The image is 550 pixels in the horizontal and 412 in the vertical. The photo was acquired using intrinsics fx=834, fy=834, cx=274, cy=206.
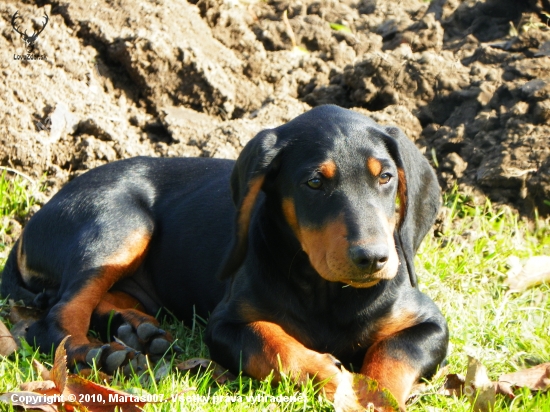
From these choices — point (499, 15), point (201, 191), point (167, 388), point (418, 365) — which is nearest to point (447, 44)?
point (499, 15)

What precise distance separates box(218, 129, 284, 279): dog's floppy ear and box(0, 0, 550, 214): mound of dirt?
244 cm

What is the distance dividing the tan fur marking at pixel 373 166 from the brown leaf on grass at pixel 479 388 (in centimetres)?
98

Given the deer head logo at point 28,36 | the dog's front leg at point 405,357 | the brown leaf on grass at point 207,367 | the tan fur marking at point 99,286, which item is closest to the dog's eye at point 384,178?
the dog's front leg at point 405,357

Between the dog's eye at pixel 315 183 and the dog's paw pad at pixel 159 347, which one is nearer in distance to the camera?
the dog's eye at pixel 315 183

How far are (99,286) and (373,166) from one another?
74.4 inches

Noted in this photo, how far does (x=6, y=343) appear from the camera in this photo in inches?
179

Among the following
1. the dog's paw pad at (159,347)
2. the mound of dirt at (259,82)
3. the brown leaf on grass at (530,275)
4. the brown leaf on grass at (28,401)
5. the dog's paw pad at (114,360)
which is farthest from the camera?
the mound of dirt at (259,82)

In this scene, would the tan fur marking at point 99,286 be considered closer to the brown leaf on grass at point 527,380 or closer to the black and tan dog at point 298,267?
the black and tan dog at point 298,267

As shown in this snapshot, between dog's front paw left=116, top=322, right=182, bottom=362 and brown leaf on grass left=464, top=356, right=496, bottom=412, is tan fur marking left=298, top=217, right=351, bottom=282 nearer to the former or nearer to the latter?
brown leaf on grass left=464, top=356, right=496, bottom=412

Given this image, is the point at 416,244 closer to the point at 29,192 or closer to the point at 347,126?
the point at 347,126

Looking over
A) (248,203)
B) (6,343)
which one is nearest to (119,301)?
(6,343)

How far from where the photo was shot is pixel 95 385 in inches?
141

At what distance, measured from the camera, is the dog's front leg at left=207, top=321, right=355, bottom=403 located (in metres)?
3.72

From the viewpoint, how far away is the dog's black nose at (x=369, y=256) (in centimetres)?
357
